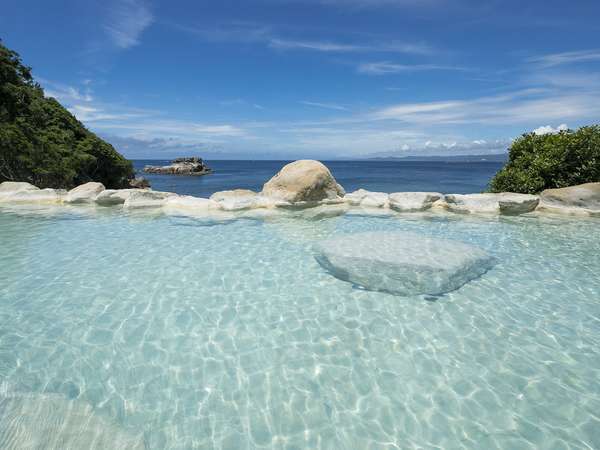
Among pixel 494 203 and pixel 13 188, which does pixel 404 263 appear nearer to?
pixel 494 203

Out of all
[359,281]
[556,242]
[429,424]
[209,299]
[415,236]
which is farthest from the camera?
[556,242]

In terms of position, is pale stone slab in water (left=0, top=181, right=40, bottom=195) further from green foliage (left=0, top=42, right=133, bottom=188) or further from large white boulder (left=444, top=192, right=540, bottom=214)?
large white boulder (left=444, top=192, right=540, bottom=214)

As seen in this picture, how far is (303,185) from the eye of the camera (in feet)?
50.7

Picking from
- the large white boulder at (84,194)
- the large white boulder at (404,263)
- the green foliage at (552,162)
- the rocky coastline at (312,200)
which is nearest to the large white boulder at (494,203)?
the rocky coastline at (312,200)

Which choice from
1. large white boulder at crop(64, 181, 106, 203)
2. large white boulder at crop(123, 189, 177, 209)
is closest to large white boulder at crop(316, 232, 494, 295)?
large white boulder at crop(123, 189, 177, 209)

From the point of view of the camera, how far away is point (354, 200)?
16.1 m

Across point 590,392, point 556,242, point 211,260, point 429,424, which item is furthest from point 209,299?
point 556,242

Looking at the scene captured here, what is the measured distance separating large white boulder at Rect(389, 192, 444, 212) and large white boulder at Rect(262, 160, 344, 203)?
9.40ft

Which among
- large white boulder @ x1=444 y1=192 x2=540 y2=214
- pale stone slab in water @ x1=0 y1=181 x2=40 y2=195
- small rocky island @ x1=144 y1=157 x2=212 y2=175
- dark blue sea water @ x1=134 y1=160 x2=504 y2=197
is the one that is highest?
small rocky island @ x1=144 y1=157 x2=212 y2=175

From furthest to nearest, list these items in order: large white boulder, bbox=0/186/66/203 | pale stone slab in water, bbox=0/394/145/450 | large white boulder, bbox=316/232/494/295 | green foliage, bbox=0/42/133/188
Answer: green foliage, bbox=0/42/133/188, large white boulder, bbox=0/186/66/203, large white boulder, bbox=316/232/494/295, pale stone slab in water, bbox=0/394/145/450

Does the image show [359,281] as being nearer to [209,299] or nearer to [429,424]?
[209,299]

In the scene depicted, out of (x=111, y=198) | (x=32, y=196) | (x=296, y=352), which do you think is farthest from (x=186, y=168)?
(x=296, y=352)

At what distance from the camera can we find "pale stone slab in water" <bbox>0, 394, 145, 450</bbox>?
328 centimetres

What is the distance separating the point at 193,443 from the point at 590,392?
4381 millimetres
